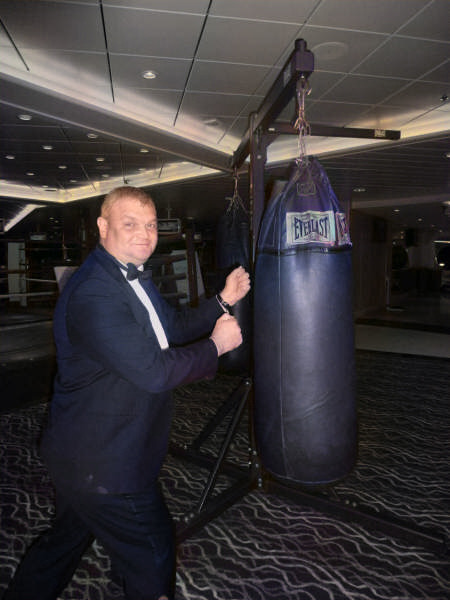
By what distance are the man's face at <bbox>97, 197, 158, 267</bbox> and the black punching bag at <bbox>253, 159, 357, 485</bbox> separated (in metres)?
0.53

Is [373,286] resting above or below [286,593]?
above

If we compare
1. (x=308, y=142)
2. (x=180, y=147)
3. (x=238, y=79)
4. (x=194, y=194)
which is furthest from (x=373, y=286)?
(x=238, y=79)

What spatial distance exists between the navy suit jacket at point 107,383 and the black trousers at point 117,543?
0.06 m

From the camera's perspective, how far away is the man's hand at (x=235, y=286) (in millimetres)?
1777

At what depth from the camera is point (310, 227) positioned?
61.0 inches

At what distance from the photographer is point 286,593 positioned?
1.64 m

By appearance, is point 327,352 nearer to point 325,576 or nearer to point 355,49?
point 325,576

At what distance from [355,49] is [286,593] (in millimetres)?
3923

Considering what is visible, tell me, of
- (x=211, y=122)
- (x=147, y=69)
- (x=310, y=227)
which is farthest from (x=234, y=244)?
(x=211, y=122)

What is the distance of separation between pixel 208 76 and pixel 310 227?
3.13m

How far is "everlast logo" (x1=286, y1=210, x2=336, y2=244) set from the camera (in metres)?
1.55

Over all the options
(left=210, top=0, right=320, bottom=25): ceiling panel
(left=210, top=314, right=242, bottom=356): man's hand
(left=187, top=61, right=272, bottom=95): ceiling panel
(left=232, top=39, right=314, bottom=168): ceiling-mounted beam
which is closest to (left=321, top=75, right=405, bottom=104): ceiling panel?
(left=187, top=61, right=272, bottom=95): ceiling panel

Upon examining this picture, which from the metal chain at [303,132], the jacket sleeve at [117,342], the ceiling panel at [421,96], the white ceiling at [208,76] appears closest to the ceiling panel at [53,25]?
the white ceiling at [208,76]

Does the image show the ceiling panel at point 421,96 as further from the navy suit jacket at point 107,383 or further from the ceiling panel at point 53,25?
the navy suit jacket at point 107,383
